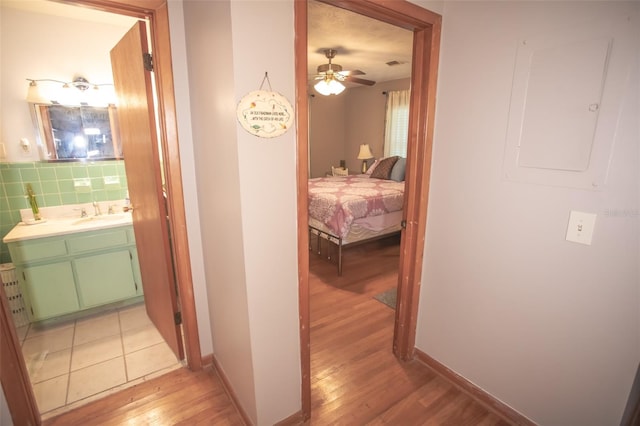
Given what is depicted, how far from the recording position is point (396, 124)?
5430 mm

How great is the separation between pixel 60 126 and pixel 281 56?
235cm

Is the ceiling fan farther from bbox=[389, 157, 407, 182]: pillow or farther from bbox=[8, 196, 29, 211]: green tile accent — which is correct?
bbox=[8, 196, 29, 211]: green tile accent

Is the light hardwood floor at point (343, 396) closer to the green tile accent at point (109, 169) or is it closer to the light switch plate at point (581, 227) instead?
the light switch plate at point (581, 227)

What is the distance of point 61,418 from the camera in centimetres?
156

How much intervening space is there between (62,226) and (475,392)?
10.0 feet

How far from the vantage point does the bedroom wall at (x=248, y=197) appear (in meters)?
1.06

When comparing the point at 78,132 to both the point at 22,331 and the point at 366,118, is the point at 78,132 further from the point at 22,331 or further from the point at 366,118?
the point at 366,118

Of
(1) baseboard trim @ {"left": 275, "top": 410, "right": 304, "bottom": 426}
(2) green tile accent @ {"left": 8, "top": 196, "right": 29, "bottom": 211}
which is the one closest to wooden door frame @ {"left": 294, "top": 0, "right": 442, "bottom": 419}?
(1) baseboard trim @ {"left": 275, "top": 410, "right": 304, "bottom": 426}

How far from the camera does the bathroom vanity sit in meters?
2.09

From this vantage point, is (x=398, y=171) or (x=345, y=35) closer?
(x=345, y=35)

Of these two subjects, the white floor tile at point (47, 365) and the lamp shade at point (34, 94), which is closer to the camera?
the white floor tile at point (47, 365)

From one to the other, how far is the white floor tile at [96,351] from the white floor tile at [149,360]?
143 millimetres

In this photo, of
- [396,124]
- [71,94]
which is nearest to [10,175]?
[71,94]

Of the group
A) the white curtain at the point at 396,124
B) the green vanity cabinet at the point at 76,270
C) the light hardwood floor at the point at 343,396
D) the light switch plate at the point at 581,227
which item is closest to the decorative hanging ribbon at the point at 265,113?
the light switch plate at the point at 581,227
